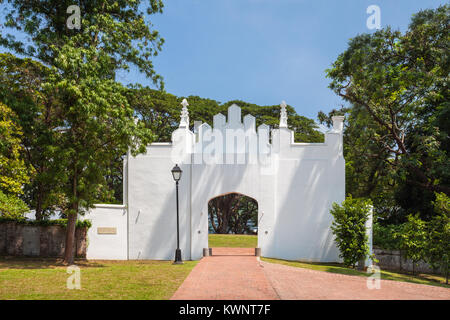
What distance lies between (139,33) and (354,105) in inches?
458

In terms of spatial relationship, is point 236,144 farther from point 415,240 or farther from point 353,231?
point 415,240

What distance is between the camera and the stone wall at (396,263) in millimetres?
18078

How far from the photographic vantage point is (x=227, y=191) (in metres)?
16.7

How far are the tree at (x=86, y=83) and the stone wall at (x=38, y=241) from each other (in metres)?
2.53

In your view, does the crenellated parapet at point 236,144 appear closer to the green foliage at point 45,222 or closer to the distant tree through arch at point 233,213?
the green foliage at point 45,222

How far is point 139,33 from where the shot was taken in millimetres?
15141

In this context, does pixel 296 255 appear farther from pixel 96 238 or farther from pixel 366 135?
pixel 96 238

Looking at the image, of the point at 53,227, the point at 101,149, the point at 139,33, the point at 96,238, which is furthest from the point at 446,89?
the point at 53,227

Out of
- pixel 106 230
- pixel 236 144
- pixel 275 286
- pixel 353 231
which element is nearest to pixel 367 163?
pixel 353 231

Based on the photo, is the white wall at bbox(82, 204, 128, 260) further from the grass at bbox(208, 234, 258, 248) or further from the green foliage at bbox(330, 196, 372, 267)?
the green foliage at bbox(330, 196, 372, 267)

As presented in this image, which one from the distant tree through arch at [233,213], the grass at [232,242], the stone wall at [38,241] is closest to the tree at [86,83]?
the stone wall at [38,241]

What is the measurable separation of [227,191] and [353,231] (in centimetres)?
566
